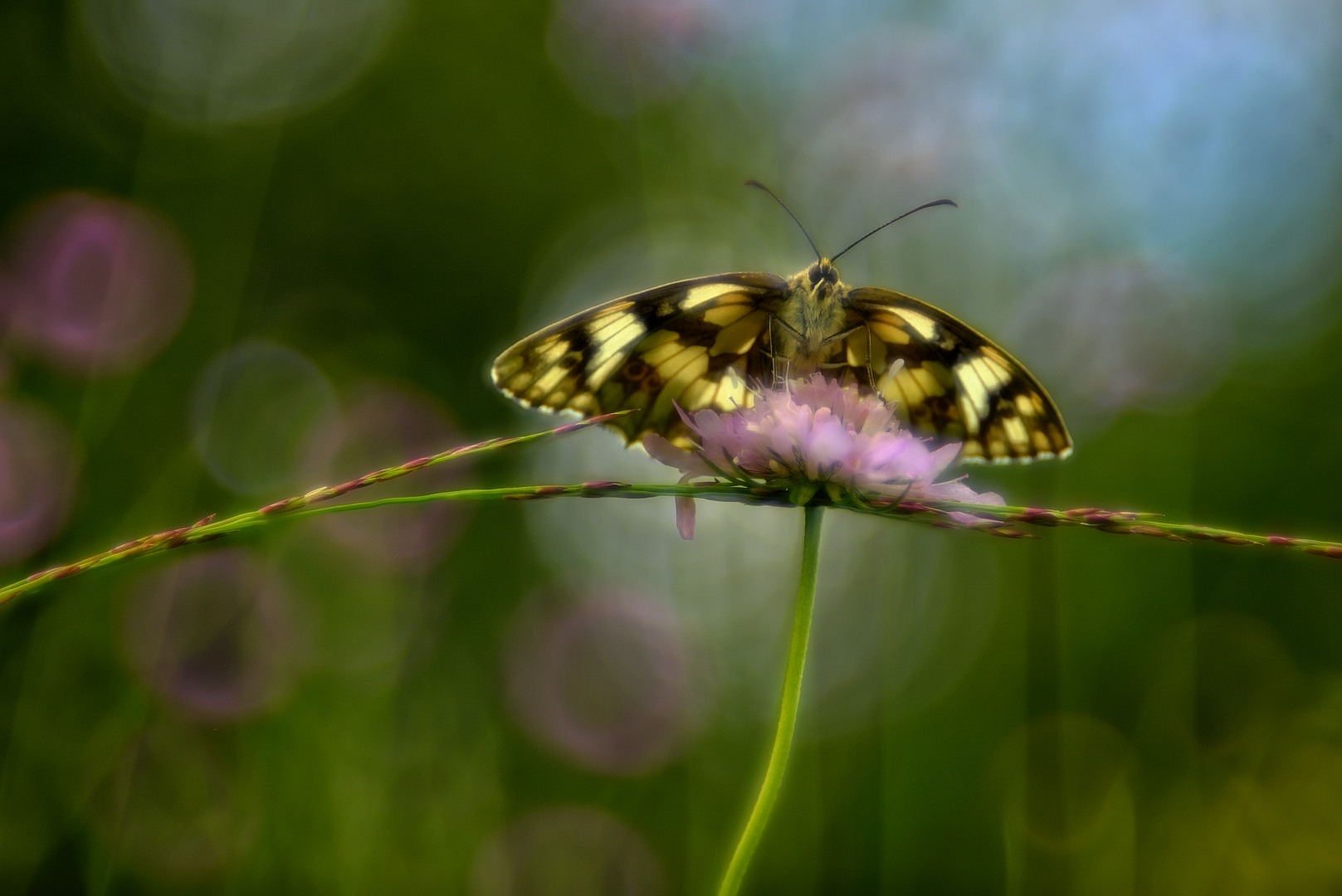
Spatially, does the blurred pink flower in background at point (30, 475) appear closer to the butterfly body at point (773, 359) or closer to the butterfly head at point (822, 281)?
the butterfly body at point (773, 359)

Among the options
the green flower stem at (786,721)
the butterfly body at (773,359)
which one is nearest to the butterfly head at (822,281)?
the butterfly body at (773,359)

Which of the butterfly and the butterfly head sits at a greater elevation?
the butterfly head

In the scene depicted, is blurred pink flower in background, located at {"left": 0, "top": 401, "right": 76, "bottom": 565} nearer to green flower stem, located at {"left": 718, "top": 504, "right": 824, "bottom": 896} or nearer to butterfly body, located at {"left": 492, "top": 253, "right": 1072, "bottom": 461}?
butterfly body, located at {"left": 492, "top": 253, "right": 1072, "bottom": 461}

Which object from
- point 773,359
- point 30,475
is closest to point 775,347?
point 773,359

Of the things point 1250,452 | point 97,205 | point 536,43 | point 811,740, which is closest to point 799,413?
point 811,740

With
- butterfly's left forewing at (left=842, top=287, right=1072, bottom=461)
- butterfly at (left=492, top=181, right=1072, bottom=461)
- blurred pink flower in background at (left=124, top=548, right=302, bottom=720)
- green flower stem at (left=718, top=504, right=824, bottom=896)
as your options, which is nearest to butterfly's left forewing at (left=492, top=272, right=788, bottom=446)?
butterfly at (left=492, top=181, right=1072, bottom=461)

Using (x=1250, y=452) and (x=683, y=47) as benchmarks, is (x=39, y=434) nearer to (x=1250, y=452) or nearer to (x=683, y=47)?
(x=683, y=47)
